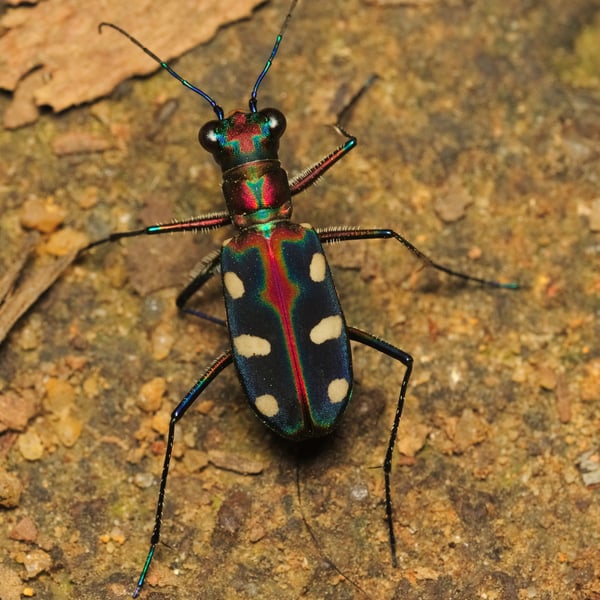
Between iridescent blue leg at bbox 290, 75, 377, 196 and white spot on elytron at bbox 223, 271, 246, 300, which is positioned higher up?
iridescent blue leg at bbox 290, 75, 377, 196

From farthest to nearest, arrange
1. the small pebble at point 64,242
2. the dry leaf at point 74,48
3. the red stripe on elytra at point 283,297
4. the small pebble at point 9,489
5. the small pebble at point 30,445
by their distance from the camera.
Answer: the dry leaf at point 74,48 → the small pebble at point 64,242 → the small pebble at point 30,445 → the small pebble at point 9,489 → the red stripe on elytra at point 283,297

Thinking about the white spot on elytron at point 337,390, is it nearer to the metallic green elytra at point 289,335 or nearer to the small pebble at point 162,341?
the metallic green elytra at point 289,335

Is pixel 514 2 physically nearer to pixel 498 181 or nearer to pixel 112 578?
pixel 498 181

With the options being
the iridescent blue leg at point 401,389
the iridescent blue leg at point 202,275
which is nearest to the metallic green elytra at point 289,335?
the iridescent blue leg at point 401,389

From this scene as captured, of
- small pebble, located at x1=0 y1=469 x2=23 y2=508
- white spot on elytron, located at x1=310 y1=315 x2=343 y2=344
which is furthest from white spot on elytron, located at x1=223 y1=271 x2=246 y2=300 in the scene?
small pebble, located at x1=0 y1=469 x2=23 y2=508

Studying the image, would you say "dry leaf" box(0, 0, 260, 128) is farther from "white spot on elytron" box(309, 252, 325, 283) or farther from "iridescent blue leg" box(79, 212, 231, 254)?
"white spot on elytron" box(309, 252, 325, 283)

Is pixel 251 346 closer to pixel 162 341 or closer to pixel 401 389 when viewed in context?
pixel 401 389

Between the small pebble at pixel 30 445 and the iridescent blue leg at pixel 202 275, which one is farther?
the iridescent blue leg at pixel 202 275
